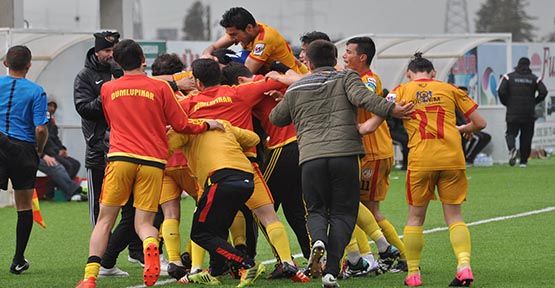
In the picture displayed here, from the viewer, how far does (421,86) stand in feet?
31.0

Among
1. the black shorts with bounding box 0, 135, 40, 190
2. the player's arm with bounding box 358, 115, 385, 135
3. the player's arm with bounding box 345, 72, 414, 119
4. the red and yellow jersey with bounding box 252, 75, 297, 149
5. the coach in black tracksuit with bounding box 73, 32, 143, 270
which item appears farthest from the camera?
the black shorts with bounding box 0, 135, 40, 190

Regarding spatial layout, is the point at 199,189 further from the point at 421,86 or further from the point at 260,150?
the point at 421,86

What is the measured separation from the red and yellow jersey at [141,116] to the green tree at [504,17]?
84666 millimetres

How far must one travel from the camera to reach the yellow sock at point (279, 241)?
967cm

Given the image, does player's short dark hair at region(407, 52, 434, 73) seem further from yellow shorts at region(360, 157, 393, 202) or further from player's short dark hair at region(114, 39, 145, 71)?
player's short dark hair at region(114, 39, 145, 71)

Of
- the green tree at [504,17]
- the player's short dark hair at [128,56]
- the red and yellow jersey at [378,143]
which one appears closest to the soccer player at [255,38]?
the red and yellow jersey at [378,143]

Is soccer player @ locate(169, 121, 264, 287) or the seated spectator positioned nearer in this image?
soccer player @ locate(169, 121, 264, 287)

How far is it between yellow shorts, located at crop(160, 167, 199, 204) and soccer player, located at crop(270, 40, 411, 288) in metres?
1.57

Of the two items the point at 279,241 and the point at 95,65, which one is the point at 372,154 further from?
the point at 95,65

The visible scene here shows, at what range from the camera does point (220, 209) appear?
938 centimetres

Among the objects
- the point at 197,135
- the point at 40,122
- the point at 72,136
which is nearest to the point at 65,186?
the point at 72,136

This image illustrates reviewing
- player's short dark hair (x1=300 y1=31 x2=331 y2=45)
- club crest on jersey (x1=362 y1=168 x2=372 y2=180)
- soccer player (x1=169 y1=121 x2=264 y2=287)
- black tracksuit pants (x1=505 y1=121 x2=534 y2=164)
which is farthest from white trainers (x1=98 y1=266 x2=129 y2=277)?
black tracksuit pants (x1=505 y1=121 x2=534 y2=164)

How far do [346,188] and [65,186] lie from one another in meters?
11.4

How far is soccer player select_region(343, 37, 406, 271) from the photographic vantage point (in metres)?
10.2
